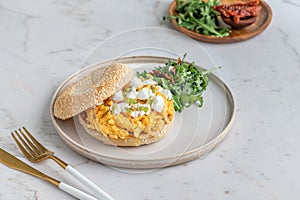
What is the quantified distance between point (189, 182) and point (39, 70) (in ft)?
3.11

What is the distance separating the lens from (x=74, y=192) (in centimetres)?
154

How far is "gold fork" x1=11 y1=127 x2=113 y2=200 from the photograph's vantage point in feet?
4.99

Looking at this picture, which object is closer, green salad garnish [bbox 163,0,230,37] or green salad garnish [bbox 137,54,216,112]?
green salad garnish [bbox 137,54,216,112]

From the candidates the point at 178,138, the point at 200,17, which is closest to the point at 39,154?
the point at 178,138

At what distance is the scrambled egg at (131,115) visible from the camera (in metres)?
1.68

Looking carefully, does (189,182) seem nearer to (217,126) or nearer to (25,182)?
(217,126)

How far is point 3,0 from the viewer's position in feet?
9.04

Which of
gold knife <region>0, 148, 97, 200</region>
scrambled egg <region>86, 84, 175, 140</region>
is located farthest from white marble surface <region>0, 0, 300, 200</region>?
scrambled egg <region>86, 84, 175, 140</region>

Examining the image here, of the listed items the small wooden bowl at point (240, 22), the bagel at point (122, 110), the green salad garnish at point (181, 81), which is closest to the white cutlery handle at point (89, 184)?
the bagel at point (122, 110)

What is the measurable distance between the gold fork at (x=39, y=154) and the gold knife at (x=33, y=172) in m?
0.03

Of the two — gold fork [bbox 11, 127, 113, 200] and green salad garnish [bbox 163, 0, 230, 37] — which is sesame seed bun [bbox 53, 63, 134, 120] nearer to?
gold fork [bbox 11, 127, 113, 200]

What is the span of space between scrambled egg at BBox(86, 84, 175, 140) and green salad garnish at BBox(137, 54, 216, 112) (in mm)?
113

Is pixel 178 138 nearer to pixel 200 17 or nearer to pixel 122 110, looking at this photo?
pixel 122 110

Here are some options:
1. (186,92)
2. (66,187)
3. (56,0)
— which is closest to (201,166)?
(186,92)
